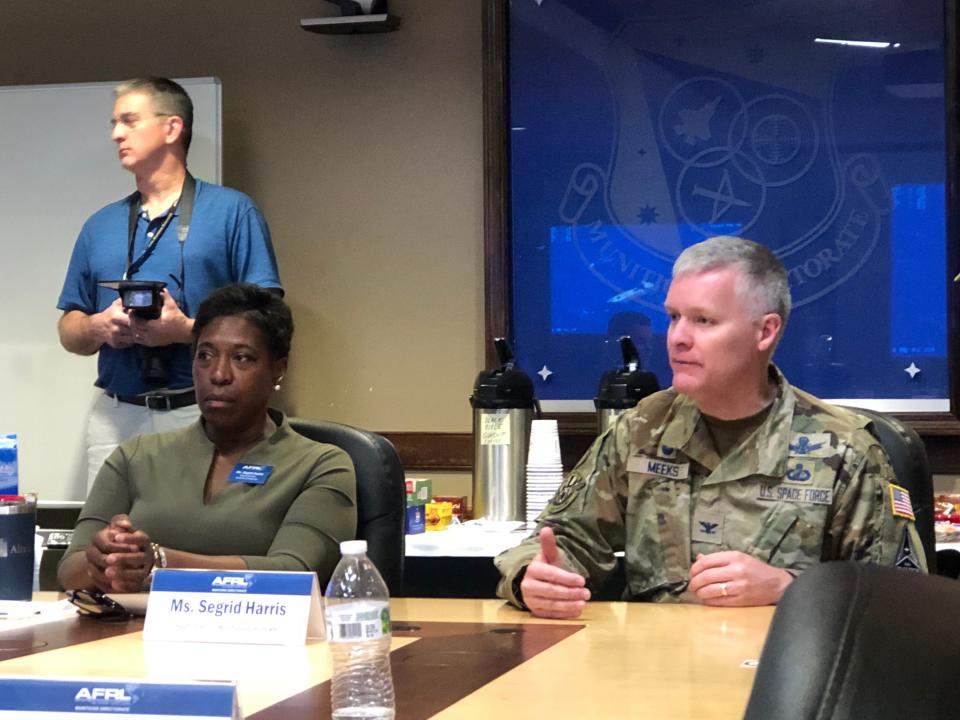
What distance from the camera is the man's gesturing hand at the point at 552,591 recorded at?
2.08 metres

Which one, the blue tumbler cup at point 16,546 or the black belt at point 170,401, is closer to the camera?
the blue tumbler cup at point 16,546

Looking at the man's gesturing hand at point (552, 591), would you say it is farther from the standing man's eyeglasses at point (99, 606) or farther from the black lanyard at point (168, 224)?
the black lanyard at point (168, 224)

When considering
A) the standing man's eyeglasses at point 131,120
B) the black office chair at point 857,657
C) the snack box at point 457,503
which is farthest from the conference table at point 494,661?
the standing man's eyeglasses at point 131,120

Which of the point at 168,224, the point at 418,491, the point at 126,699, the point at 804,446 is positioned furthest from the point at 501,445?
the point at 126,699

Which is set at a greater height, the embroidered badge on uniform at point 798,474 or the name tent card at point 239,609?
the embroidered badge on uniform at point 798,474

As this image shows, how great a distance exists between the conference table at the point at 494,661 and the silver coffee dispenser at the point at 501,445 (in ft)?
4.00

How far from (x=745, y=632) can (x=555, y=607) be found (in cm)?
31

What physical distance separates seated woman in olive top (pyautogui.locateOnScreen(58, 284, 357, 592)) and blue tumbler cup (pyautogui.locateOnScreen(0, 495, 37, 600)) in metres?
0.11

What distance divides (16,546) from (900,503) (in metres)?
1.45

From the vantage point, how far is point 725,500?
7.95ft

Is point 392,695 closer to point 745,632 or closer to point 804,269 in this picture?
point 745,632

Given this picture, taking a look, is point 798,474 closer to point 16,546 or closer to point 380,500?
point 380,500

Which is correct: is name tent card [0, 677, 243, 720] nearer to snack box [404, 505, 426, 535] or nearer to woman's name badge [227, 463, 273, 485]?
woman's name badge [227, 463, 273, 485]

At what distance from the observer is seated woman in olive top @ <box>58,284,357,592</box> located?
8.08ft
